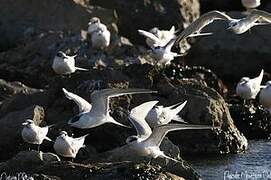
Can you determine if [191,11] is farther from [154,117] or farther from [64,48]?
[154,117]

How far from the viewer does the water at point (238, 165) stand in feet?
52.0

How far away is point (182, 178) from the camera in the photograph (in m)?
13.9

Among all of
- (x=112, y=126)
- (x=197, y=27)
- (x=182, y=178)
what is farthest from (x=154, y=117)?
(x=182, y=178)

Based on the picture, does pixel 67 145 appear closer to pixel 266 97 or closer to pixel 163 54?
pixel 266 97

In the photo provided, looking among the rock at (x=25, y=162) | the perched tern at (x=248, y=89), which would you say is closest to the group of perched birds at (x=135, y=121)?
the rock at (x=25, y=162)

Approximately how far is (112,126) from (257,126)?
10.2ft

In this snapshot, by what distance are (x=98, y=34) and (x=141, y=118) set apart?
736 cm

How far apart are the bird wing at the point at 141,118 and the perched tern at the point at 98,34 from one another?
6.72 m

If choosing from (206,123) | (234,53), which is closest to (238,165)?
(206,123)

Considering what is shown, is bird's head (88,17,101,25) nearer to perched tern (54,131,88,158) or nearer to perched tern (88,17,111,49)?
perched tern (88,17,111,49)

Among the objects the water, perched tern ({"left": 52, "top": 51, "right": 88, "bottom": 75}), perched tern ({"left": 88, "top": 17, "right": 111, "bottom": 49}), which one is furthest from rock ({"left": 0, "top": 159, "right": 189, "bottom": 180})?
perched tern ({"left": 88, "top": 17, "right": 111, "bottom": 49})

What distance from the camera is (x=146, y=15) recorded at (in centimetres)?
2700

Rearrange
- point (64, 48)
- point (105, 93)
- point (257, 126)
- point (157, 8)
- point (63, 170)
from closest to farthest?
point (63, 170) → point (105, 93) → point (257, 126) → point (64, 48) → point (157, 8)

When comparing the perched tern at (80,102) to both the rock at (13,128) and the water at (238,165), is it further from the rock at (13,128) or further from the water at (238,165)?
the water at (238,165)
